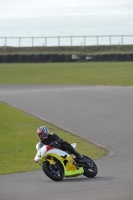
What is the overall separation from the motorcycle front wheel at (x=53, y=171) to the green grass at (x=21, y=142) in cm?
205

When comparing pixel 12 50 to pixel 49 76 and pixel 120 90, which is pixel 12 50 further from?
pixel 120 90

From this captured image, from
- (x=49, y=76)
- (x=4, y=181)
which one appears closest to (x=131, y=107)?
(x=4, y=181)

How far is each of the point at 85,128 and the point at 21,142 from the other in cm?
308

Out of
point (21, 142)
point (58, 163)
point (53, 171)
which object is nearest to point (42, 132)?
point (58, 163)

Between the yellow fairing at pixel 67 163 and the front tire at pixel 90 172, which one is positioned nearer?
the yellow fairing at pixel 67 163

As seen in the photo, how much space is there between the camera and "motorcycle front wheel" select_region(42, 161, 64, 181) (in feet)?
40.3

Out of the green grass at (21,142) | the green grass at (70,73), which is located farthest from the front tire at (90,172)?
the green grass at (70,73)

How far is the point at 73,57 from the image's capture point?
5797 centimetres

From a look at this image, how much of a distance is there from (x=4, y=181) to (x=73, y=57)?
4550cm

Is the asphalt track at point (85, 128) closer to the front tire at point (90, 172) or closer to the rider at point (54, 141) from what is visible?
the front tire at point (90, 172)

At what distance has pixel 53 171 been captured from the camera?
12.4 m

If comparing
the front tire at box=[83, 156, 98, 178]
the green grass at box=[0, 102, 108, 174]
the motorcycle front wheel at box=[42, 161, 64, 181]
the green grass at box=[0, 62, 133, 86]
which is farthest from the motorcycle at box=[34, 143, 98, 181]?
the green grass at box=[0, 62, 133, 86]

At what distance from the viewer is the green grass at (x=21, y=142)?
15344mm

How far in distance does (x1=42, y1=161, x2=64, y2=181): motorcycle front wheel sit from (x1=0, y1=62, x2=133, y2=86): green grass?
85.0 feet
